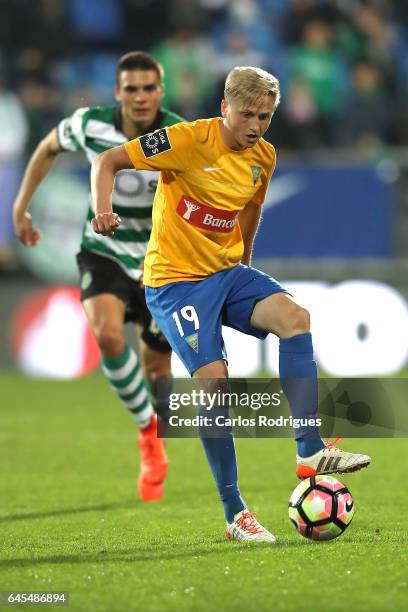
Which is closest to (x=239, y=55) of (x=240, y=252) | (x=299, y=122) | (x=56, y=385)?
(x=299, y=122)

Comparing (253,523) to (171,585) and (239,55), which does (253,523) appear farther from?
(239,55)

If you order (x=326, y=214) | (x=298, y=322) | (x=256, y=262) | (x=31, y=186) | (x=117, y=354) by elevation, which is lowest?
(x=298, y=322)

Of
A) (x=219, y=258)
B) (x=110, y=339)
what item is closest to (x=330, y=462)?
(x=219, y=258)

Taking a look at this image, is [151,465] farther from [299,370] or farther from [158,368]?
[299,370]

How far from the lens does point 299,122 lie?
44.4 feet

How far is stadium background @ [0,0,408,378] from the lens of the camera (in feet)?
42.1

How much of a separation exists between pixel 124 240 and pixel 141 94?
0.85 metres

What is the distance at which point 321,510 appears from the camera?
16.8 feet

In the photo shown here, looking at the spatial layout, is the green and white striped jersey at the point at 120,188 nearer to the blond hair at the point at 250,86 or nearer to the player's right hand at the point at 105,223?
the blond hair at the point at 250,86

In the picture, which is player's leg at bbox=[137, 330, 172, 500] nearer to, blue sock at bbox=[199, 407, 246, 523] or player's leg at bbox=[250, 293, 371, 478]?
blue sock at bbox=[199, 407, 246, 523]

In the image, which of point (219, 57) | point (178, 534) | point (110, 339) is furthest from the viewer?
point (219, 57)

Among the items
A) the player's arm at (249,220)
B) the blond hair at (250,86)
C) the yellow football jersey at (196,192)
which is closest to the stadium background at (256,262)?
the yellow football jersey at (196,192)

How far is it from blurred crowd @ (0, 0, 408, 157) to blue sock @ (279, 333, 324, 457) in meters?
7.29

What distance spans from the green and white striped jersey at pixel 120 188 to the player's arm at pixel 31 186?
104 millimetres
